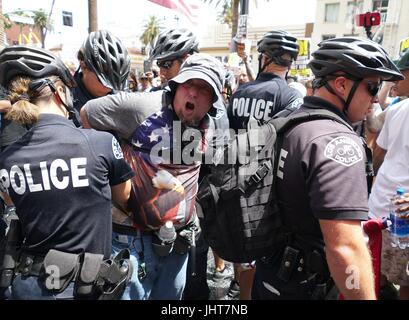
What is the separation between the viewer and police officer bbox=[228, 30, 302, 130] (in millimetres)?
3346

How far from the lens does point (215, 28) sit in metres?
46.9

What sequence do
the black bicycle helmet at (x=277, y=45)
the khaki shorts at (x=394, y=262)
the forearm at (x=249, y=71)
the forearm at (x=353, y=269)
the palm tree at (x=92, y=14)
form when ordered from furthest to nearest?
the palm tree at (x=92, y=14) < the forearm at (x=249, y=71) < the black bicycle helmet at (x=277, y=45) < the khaki shorts at (x=394, y=262) < the forearm at (x=353, y=269)

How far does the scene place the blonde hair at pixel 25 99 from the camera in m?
1.63

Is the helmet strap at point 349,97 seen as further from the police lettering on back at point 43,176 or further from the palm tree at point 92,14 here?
the palm tree at point 92,14

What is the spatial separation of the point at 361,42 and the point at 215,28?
48.5 m

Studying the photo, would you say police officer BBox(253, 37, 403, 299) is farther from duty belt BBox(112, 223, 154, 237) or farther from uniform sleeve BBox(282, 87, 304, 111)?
uniform sleeve BBox(282, 87, 304, 111)

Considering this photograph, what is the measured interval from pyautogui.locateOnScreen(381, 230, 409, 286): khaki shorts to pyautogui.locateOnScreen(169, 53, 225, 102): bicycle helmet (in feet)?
6.57

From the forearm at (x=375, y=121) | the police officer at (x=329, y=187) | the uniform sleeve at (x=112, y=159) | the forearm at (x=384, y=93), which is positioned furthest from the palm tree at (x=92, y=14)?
the police officer at (x=329, y=187)

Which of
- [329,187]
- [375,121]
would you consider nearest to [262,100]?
[375,121]

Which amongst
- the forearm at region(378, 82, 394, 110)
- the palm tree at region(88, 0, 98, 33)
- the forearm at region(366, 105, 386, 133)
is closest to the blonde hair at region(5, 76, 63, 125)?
the forearm at region(366, 105, 386, 133)

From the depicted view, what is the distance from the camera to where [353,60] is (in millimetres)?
1752

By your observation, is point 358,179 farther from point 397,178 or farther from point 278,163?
point 397,178

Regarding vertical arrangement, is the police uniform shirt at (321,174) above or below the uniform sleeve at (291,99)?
below
